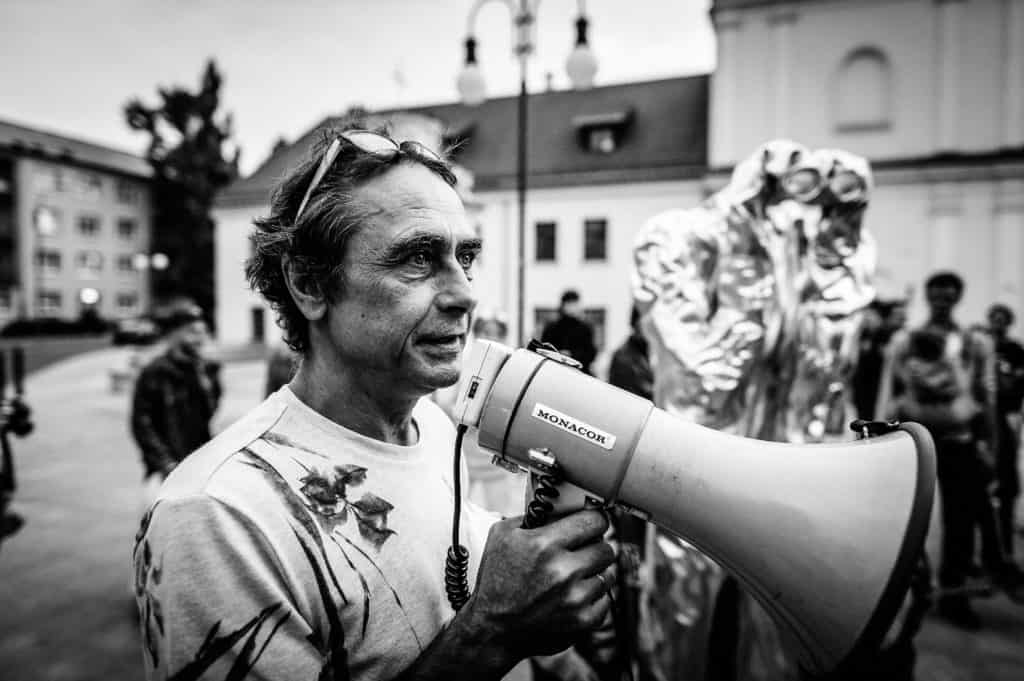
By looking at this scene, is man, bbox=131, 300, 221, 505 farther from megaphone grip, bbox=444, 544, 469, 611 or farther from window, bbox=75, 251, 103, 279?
window, bbox=75, 251, 103, 279

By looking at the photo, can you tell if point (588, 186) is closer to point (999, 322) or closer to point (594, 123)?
point (594, 123)

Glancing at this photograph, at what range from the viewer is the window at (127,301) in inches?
1718

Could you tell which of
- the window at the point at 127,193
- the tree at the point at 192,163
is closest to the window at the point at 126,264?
the window at the point at 127,193

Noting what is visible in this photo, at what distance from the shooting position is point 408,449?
117 centimetres

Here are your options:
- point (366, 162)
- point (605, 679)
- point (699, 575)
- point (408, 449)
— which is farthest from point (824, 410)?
point (366, 162)

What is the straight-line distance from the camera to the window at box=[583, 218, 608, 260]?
798 inches

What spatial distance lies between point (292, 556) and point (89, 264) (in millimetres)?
51225

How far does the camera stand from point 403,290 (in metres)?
1.06

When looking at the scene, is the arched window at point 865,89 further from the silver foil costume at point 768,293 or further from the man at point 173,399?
the man at point 173,399

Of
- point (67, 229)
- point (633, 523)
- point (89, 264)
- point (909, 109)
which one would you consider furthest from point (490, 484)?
point (89, 264)

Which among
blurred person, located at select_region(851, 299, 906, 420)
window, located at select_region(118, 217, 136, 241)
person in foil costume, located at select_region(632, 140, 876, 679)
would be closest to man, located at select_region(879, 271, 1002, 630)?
blurred person, located at select_region(851, 299, 906, 420)

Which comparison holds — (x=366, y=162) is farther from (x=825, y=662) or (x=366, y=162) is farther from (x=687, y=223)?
(x=687, y=223)

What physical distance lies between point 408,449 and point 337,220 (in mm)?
464

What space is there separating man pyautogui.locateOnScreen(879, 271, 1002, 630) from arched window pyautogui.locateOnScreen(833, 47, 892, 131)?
15.3 meters
